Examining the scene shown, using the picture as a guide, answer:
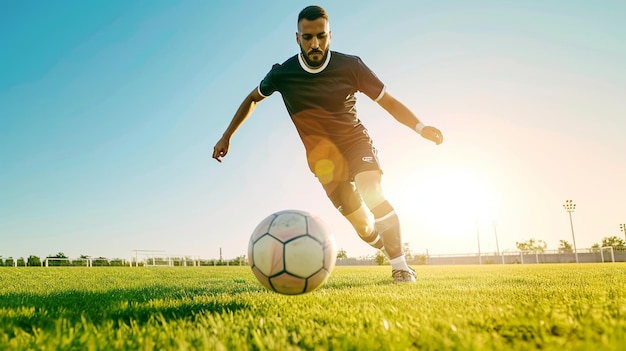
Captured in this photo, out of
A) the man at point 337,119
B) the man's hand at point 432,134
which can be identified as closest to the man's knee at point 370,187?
the man at point 337,119

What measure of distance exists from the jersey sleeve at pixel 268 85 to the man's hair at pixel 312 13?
0.93m

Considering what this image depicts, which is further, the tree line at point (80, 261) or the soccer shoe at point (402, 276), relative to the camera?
the tree line at point (80, 261)

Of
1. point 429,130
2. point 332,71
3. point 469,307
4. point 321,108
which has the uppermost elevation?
point 332,71

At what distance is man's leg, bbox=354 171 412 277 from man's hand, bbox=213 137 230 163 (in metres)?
1.91

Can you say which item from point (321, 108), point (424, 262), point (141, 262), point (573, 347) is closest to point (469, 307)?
point (573, 347)

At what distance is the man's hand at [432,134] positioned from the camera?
5444mm

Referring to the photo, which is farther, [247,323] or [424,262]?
[424,262]

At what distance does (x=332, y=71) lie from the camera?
18.3 feet

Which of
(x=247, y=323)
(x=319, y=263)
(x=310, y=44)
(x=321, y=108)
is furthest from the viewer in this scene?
(x=321, y=108)

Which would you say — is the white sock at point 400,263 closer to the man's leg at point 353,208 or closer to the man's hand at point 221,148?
the man's leg at point 353,208

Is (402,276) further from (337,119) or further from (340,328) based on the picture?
(340,328)

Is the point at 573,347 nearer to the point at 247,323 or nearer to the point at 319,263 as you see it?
the point at 247,323

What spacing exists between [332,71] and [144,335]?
411cm

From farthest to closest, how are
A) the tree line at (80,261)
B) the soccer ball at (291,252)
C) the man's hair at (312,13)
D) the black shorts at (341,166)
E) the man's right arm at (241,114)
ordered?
the tree line at (80,261)
the man's right arm at (241,114)
the black shorts at (341,166)
the man's hair at (312,13)
the soccer ball at (291,252)
